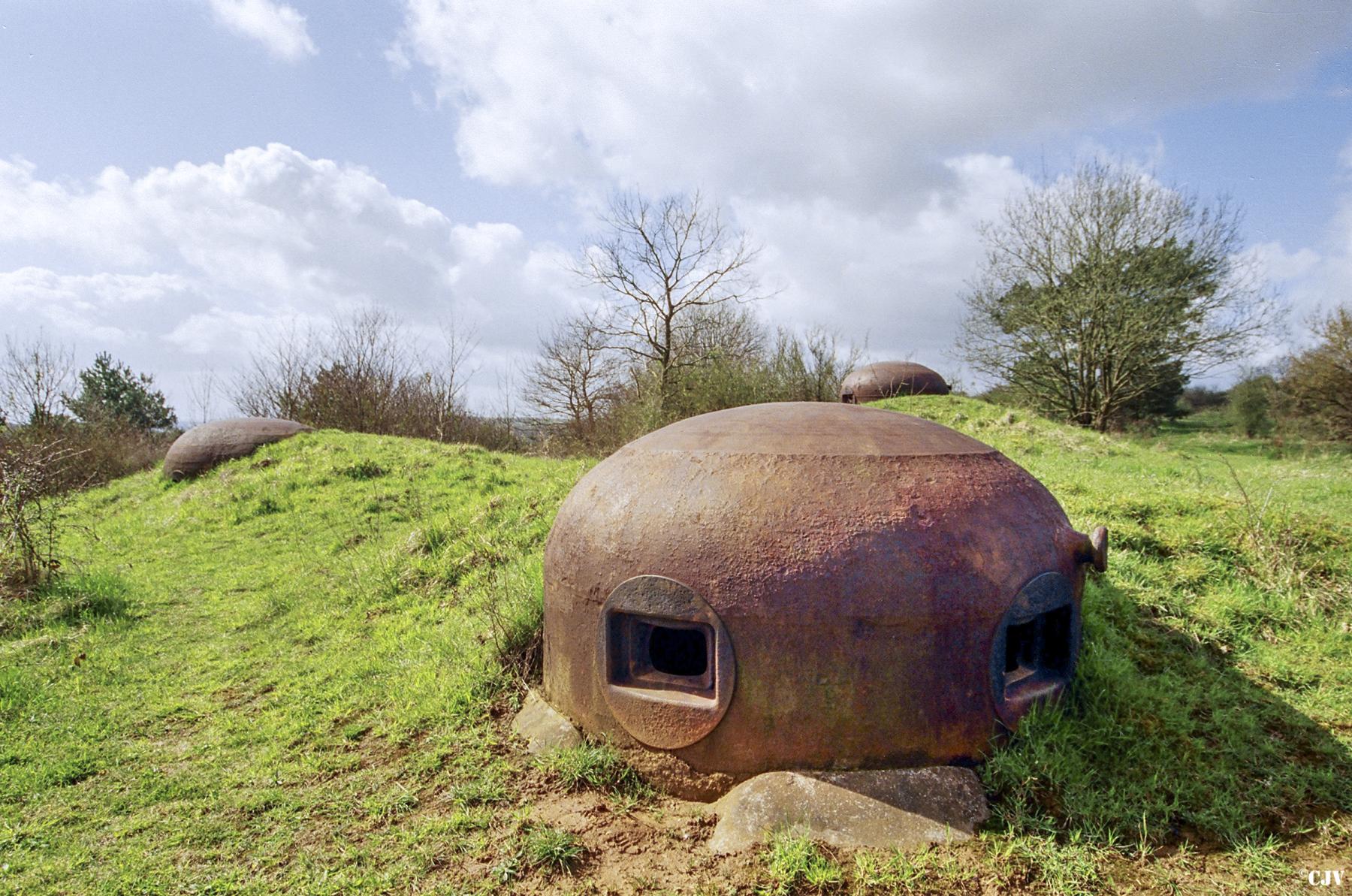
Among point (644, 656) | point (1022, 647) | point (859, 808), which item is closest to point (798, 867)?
point (859, 808)

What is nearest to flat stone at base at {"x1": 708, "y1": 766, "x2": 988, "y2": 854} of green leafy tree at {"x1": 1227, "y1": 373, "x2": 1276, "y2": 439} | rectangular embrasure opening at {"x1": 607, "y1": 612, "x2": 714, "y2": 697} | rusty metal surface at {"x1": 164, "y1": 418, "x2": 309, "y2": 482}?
rectangular embrasure opening at {"x1": 607, "y1": 612, "x2": 714, "y2": 697}

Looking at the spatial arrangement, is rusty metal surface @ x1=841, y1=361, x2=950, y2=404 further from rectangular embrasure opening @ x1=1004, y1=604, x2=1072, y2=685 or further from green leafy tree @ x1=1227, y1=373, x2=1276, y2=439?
rectangular embrasure opening @ x1=1004, y1=604, x2=1072, y2=685

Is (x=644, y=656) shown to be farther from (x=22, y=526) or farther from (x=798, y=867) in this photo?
(x=22, y=526)

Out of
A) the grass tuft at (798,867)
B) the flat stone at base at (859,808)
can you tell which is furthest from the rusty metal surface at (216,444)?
the grass tuft at (798,867)

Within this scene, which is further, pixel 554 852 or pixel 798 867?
pixel 554 852

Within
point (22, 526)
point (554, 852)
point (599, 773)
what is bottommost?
point (554, 852)

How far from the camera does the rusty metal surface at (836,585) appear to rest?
124 inches

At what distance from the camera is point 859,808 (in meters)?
3.11

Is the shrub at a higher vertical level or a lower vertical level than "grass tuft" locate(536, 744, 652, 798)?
higher

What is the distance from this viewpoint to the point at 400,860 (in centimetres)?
322

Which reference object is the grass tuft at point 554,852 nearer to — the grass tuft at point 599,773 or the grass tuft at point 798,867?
the grass tuft at point 599,773

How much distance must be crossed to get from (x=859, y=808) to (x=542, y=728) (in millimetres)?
1778

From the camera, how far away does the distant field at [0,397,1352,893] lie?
311cm

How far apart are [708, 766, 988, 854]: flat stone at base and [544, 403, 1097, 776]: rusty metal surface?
0.07m
